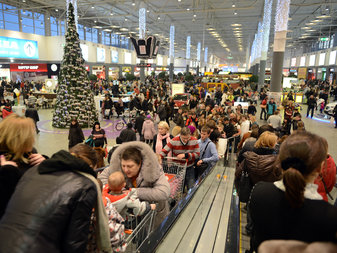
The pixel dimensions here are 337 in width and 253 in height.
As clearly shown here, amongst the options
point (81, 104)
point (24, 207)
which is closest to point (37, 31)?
point (81, 104)

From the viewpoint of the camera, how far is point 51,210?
1479 millimetres

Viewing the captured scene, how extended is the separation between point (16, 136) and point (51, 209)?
69cm

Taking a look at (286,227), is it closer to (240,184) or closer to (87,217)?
(87,217)

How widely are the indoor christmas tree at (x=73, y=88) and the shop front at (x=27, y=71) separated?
1132cm

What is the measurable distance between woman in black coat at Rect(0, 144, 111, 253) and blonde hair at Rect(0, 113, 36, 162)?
31 cm

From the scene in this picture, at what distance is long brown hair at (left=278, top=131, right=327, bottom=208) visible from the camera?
1.48m

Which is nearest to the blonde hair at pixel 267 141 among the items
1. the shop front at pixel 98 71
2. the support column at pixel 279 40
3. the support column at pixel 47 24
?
the support column at pixel 279 40

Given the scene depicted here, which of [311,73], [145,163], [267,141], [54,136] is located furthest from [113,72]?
[145,163]

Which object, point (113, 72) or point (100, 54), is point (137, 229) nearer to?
point (100, 54)

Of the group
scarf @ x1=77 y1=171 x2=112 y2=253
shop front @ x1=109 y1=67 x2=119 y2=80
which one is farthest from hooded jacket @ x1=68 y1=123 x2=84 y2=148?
shop front @ x1=109 y1=67 x2=119 y2=80

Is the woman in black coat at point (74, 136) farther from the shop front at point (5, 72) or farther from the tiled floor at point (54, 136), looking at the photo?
the shop front at point (5, 72)

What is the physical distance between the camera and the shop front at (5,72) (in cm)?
2496

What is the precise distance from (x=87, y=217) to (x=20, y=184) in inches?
18.8

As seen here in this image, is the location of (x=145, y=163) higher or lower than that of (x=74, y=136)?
higher
